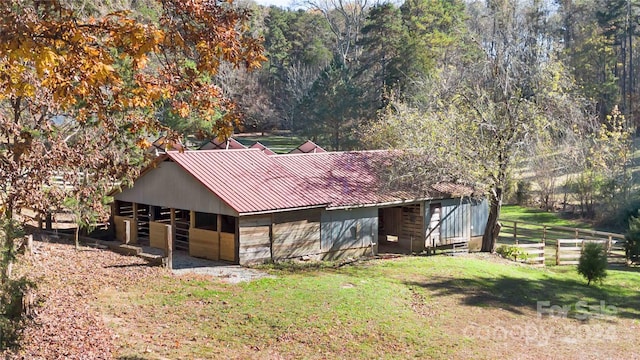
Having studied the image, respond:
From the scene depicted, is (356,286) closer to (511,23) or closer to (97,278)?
(97,278)

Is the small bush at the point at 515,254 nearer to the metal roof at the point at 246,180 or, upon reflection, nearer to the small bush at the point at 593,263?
the small bush at the point at 593,263

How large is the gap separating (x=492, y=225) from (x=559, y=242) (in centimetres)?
283

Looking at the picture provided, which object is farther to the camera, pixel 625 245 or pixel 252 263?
pixel 625 245

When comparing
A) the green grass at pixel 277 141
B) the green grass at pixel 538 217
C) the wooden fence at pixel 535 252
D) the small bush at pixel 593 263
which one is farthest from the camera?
the green grass at pixel 277 141

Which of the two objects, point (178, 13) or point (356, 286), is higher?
point (178, 13)

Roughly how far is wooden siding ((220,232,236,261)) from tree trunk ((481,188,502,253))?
10.5 metres

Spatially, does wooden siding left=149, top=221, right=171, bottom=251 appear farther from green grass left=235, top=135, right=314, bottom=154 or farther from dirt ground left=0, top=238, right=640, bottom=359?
green grass left=235, top=135, right=314, bottom=154

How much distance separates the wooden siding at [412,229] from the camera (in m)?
25.9

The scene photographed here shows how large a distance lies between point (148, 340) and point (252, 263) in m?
8.22

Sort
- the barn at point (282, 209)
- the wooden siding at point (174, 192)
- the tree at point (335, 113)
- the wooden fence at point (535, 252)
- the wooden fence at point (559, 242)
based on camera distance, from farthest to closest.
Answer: the tree at point (335, 113)
the wooden fence at point (559, 242)
the wooden fence at point (535, 252)
the wooden siding at point (174, 192)
the barn at point (282, 209)

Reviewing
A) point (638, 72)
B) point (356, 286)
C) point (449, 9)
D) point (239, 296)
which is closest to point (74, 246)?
point (239, 296)

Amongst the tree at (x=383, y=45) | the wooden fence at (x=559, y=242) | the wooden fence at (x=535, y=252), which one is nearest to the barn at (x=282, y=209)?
the wooden fence at (x=535, y=252)

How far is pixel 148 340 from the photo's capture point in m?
12.7

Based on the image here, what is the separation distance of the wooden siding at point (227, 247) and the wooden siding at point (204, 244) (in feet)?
0.65
